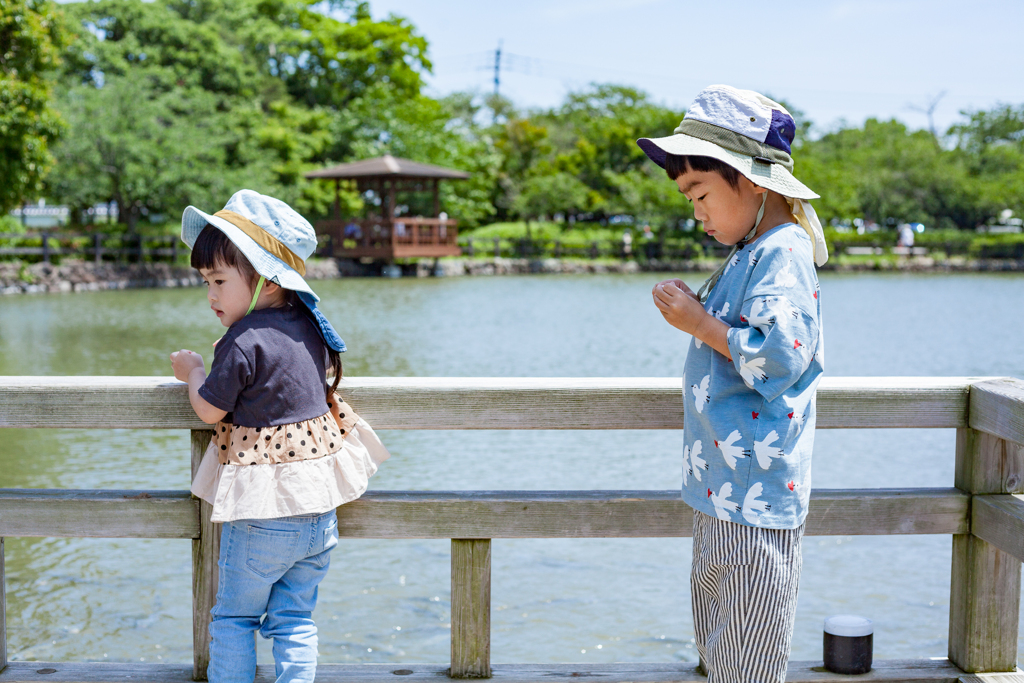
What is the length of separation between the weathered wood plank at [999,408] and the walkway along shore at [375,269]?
2082cm

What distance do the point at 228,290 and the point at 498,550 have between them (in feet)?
9.65

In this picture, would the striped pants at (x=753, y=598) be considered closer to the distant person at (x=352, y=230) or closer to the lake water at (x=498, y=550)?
the lake water at (x=498, y=550)

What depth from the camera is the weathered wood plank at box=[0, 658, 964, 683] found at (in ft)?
5.95

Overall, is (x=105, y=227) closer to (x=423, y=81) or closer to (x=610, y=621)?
(x=423, y=81)

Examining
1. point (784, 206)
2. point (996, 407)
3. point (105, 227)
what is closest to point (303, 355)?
point (784, 206)

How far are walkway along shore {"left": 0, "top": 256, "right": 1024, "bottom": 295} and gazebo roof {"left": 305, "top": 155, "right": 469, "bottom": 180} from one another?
2.42 meters

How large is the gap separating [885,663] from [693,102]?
1.19m

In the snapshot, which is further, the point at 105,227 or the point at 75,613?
the point at 105,227

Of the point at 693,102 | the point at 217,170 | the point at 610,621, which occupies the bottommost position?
the point at 610,621

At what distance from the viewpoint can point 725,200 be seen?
5.01 ft

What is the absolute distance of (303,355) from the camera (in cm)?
168

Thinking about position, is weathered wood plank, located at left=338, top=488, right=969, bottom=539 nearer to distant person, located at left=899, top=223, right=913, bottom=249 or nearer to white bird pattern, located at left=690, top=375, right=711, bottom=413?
white bird pattern, located at left=690, top=375, right=711, bottom=413

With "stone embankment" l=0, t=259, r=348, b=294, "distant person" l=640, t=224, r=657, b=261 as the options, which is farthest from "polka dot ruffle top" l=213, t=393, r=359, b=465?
"distant person" l=640, t=224, r=657, b=261

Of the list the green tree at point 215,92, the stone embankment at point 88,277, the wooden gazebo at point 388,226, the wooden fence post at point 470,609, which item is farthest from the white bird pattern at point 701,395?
the wooden gazebo at point 388,226
